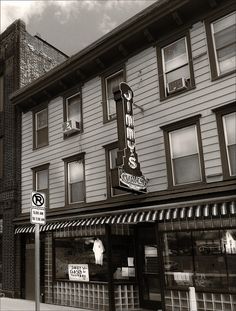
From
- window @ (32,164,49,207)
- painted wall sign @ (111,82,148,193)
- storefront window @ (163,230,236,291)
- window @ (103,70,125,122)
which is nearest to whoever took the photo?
storefront window @ (163,230,236,291)

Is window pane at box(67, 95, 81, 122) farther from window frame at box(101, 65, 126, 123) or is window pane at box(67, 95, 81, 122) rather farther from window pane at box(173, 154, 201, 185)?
window pane at box(173, 154, 201, 185)

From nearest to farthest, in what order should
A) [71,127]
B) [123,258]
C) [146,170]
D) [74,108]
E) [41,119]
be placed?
[146,170] < [123,258] < [71,127] < [74,108] < [41,119]

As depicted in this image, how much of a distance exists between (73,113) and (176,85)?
5426mm

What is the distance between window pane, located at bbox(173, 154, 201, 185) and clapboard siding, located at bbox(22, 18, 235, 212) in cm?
39

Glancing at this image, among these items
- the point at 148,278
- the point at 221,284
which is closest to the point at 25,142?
the point at 148,278

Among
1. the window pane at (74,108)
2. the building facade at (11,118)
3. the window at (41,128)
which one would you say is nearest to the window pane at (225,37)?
the window pane at (74,108)

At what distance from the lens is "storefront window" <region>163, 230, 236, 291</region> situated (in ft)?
35.0

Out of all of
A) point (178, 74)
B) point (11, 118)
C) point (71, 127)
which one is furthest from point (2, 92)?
point (178, 74)

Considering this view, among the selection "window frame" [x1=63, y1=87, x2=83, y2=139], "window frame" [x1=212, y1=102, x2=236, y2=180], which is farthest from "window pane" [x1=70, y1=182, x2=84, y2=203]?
"window frame" [x1=212, y1=102, x2=236, y2=180]

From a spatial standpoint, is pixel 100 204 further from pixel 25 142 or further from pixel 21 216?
pixel 25 142

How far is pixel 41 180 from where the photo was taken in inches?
682

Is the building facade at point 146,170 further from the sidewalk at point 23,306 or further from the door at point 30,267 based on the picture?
the sidewalk at point 23,306

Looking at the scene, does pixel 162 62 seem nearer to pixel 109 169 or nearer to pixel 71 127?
pixel 109 169

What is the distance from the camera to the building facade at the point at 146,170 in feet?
36.7
